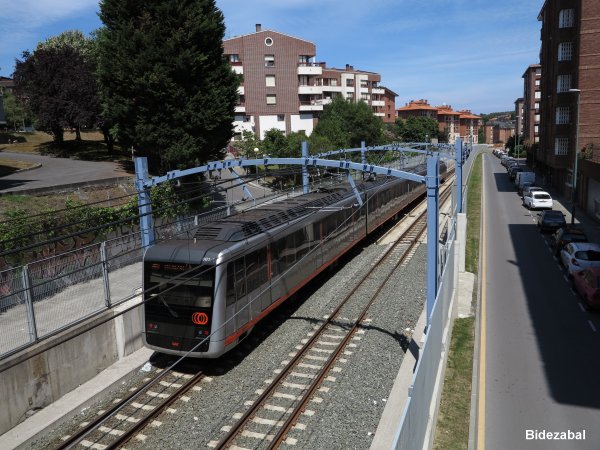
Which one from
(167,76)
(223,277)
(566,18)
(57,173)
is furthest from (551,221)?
(57,173)

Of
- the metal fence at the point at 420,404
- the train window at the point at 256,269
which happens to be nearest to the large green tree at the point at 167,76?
the train window at the point at 256,269

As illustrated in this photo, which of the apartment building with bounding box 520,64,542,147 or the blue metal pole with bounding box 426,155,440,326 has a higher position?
the apartment building with bounding box 520,64,542,147

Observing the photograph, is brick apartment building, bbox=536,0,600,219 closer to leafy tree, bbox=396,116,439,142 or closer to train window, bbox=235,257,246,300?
train window, bbox=235,257,246,300

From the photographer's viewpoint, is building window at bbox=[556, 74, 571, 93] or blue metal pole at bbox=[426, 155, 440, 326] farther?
building window at bbox=[556, 74, 571, 93]

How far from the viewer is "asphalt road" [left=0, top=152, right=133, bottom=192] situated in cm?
2951

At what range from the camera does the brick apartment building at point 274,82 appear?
63.3 m

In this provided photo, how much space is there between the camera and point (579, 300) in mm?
17141

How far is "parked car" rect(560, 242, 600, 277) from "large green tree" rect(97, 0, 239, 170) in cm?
1971

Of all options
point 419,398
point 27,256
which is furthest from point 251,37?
point 419,398

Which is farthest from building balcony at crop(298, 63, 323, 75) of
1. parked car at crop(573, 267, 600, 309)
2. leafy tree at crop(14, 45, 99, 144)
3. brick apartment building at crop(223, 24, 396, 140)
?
parked car at crop(573, 267, 600, 309)

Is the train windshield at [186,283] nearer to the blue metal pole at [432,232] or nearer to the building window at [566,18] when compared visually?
the blue metal pole at [432,232]

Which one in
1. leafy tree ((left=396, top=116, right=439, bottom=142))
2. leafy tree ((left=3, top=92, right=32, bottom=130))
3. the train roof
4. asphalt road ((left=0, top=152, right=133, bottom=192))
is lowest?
the train roof

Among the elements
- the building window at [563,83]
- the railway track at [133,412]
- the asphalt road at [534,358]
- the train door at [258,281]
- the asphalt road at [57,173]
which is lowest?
the asphalt road at [534,358]

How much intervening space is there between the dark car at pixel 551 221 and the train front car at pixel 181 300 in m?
22.7
